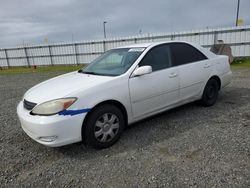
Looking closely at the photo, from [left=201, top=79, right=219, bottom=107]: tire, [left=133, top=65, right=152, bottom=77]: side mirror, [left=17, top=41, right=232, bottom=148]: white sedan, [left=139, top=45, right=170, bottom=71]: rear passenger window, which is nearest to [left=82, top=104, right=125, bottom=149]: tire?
[left=17, top=41, right=232, bottom=148]: white sedan

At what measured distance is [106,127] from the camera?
2992 millimetres

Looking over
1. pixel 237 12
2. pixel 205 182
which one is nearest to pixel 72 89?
pixel 205 182

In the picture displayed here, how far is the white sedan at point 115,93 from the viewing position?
2645 millimetres

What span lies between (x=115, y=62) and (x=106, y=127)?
1.31 metres

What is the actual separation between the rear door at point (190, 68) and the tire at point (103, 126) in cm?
148

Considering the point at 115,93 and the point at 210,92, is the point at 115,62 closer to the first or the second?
the point at 115,93

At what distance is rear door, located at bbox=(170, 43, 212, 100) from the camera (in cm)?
383

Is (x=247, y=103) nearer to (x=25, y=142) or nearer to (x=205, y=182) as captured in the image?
(x=205, y=182)

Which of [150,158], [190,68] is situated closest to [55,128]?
[150,158]

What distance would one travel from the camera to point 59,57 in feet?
63.2

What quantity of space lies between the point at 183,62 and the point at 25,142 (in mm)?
3219

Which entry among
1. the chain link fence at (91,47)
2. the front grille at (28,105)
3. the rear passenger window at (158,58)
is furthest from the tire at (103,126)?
the chain link fence at (91,47)

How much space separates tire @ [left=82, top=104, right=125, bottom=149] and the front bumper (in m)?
0.13

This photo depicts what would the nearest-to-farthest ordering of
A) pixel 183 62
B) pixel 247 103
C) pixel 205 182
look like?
pixel 205 182 < pixel 183 62 < pixel 247 103
